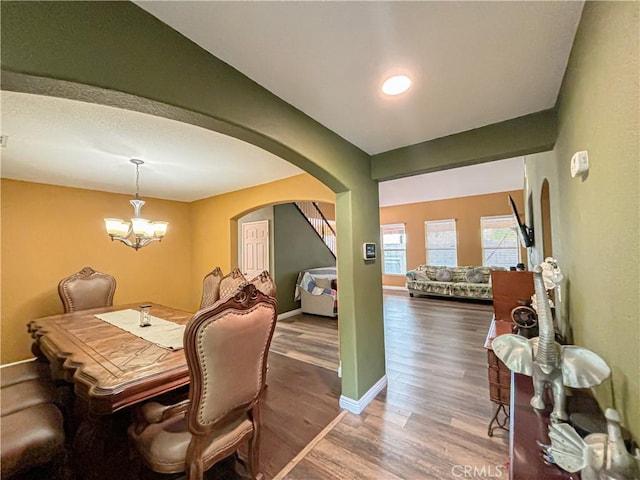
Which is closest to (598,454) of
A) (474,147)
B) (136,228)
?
(474,147)

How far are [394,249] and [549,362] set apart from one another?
7.77 meters

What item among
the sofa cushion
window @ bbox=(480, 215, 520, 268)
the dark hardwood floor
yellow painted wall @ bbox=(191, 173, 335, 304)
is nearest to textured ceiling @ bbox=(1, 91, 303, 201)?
yellow painted wall @ bbox=(191, 173, 335, 304)

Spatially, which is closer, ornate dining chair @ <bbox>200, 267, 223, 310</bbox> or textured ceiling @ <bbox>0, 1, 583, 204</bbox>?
textured ceiling @ <bbox>0, 1, 583, 204</bbox>

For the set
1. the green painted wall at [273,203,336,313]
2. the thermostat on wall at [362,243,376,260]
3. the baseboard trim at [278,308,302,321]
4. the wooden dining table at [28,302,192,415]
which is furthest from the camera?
the green painted wall at [273,203,336,313]

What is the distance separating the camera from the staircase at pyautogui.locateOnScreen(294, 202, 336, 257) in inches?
251

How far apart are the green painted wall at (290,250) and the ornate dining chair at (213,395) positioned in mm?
3928

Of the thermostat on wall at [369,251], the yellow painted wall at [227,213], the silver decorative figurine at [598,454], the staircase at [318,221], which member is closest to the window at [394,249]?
the staircase at [318,221]

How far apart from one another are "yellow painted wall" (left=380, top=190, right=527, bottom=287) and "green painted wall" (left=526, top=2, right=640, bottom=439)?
21.0 ft

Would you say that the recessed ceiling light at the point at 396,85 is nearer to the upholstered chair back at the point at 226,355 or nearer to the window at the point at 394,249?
the upholstered chair back at the point at 226,355

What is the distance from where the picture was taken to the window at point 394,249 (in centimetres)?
827

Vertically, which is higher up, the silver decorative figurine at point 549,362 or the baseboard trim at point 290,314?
the silver decorative figurine at point 549,362

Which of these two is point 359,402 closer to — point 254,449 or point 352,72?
point 254,449
